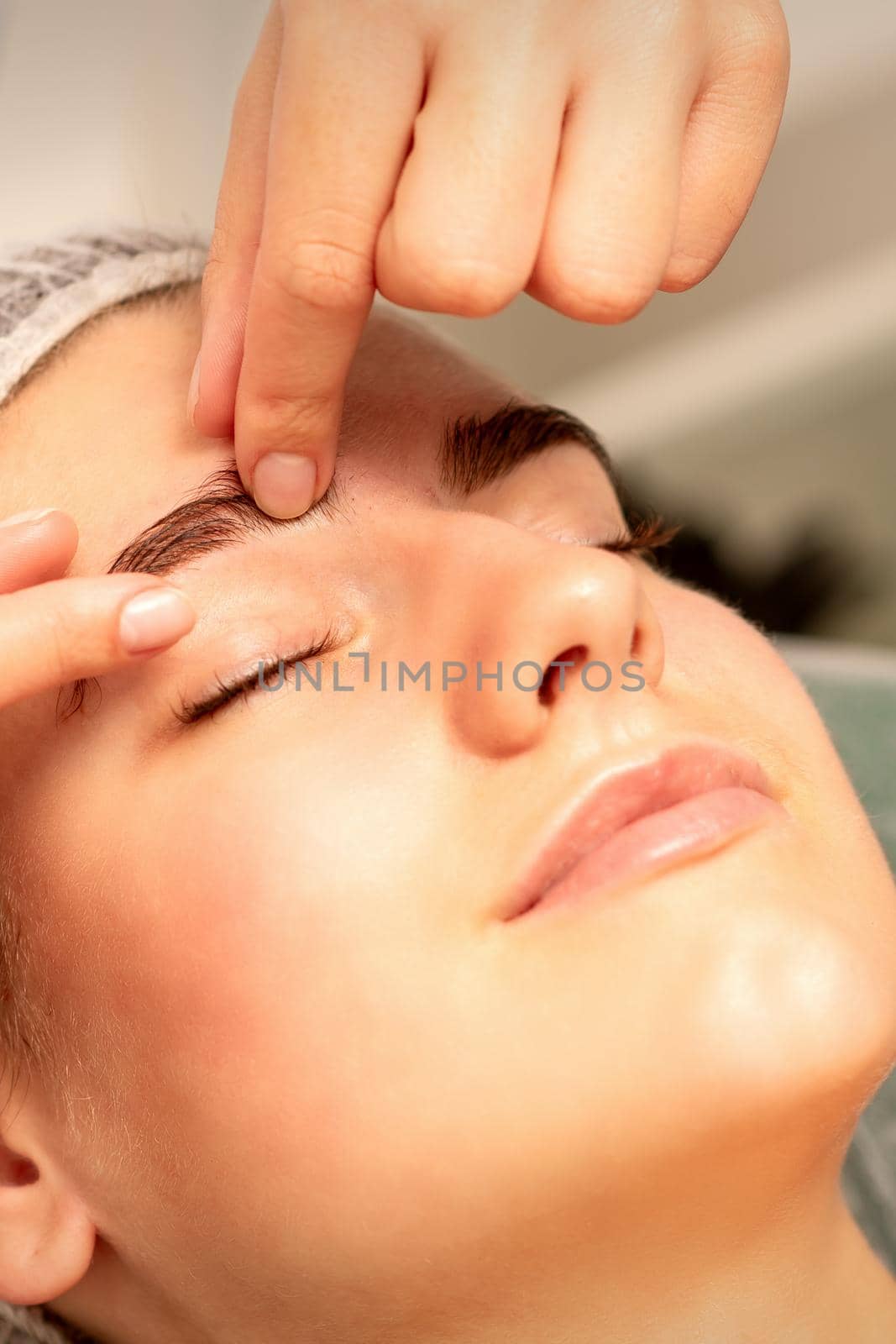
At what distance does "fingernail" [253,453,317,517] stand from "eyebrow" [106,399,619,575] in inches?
0.5

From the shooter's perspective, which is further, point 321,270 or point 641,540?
point 641,540

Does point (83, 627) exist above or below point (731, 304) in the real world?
above

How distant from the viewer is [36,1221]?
0.84m

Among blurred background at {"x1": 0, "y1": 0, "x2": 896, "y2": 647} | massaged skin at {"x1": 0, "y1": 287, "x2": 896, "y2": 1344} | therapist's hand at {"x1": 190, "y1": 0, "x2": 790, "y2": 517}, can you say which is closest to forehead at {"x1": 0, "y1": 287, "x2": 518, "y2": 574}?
massaged skin at {"x1": 0, "y1": 287, "x2": 896, "y2": 1344}

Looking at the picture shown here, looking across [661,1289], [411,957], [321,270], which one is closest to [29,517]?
[321,270]

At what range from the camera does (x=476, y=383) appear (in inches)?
35.8

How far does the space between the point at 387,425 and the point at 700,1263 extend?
0.59 m

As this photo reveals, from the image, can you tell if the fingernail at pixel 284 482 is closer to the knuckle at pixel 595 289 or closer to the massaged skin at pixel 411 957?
the massaged skin at pixel 411 957

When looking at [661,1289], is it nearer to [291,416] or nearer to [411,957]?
[411,957]

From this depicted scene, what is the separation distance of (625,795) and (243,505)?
30 centimetres

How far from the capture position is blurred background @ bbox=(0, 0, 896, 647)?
1.40m

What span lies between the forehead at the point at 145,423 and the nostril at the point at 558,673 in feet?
0.61

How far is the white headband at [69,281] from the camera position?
87cm

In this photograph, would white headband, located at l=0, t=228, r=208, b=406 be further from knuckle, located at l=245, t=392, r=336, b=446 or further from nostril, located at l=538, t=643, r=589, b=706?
nostril, located at l=538, t=643, r=589, b=706
